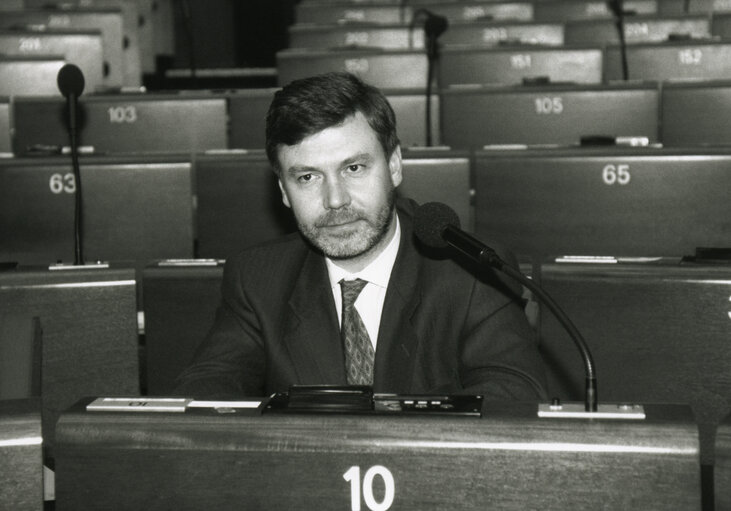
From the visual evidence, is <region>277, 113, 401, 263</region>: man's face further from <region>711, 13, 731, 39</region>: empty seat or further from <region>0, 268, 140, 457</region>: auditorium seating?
<region>711, 13, 731, 39</region>: empty seat

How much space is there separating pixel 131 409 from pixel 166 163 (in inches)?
79.8

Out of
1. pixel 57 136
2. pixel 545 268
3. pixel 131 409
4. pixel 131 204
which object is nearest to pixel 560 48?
pixel 57 136

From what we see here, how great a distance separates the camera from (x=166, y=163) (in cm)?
321

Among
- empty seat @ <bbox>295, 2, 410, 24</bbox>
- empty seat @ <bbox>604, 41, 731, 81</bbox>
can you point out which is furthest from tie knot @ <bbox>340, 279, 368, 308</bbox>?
empty seat @ <bbox>295, 2, 410, 24</bbox>

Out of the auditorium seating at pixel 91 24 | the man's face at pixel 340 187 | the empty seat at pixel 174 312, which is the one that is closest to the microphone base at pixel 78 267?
the empty seat at pixel 174 312

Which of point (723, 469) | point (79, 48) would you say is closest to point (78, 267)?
point (723, 469)

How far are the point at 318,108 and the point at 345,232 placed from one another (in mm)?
234

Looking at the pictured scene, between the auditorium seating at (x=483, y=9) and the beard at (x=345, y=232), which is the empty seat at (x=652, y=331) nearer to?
the beard at (x=345, y=232)

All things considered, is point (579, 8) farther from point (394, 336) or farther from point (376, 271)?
point (394, 336)

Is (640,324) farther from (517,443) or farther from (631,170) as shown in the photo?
(517,443)

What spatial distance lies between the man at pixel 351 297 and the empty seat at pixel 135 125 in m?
2.14

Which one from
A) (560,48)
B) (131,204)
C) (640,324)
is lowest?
(640,324)

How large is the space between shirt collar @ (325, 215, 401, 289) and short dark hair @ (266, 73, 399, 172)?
0.66 ft

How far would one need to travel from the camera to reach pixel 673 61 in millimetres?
5371
